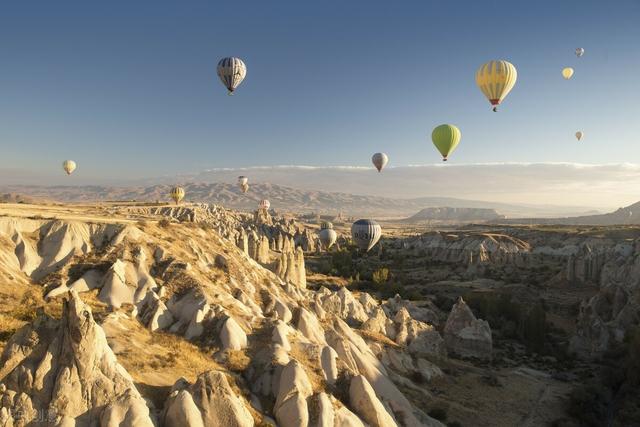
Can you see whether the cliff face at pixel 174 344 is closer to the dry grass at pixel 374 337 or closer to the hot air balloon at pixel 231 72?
the dry grass at pixel 374 337

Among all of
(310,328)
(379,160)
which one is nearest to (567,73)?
(379,160)

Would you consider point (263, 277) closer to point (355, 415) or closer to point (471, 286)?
point (355, 415)

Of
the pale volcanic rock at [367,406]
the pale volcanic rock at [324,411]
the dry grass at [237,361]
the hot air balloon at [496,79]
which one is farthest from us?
the hot air balloon at [496,79]

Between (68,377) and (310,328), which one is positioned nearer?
(68,377)

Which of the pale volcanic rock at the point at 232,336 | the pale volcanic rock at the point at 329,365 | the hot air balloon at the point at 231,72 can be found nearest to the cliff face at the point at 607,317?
the pale volcanic rock at the point at 329,365

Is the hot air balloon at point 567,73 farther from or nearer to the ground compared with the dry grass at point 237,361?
farther from the ground

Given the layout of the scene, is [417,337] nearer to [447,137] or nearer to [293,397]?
[293,397]
